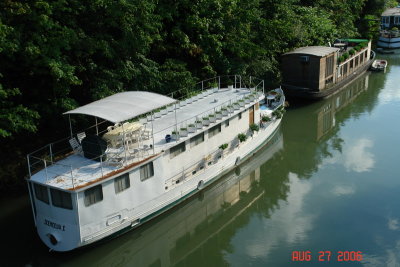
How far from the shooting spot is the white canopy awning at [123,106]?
17.1m

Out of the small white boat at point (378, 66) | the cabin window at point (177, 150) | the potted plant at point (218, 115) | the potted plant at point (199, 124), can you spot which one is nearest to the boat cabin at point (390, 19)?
the small white boat at point (378, 66)

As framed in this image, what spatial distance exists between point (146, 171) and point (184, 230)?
326cm

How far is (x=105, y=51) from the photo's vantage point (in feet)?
78.6

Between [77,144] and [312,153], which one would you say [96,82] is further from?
[312,153]

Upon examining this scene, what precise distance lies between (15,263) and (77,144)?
5.07m

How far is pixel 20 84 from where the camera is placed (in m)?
22.7

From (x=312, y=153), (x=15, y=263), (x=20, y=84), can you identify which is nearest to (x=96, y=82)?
(x=20, y=84)

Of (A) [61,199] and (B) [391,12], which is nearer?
(A) [61,199]

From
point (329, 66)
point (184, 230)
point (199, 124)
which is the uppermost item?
point (329, 66)

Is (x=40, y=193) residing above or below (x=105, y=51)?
below

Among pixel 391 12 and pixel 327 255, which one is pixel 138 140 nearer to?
pixel 327 255

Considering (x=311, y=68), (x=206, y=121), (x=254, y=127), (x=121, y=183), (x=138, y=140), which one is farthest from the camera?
(x=311, y=68)

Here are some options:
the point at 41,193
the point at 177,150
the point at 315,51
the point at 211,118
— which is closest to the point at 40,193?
the point at 41,193

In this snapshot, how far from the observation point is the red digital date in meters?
16.6
